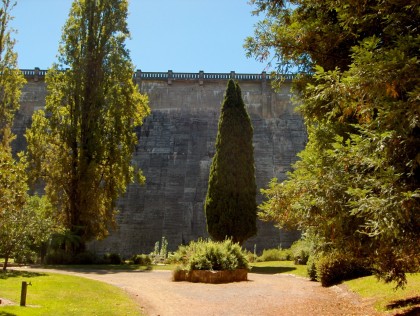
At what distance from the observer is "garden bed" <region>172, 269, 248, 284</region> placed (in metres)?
12.8

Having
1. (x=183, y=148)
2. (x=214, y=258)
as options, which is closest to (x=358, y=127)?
(x=214, y=258)

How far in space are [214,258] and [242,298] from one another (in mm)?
3579

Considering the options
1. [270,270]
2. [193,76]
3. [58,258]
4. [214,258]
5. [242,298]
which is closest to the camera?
[242,298]

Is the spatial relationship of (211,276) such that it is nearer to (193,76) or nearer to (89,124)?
(89,124)

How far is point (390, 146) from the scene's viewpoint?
500cm

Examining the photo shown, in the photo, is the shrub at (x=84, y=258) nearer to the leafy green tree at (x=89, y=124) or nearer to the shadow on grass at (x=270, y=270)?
the leafy green tree at (x=89, y=124)

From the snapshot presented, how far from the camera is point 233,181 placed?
21.4m

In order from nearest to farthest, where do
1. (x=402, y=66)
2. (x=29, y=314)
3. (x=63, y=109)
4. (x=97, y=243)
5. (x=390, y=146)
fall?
(x=402, y=66) < (x=390, y=146) < (x=29, y=314) < (x=63, y=109) < (x=97, y=243)

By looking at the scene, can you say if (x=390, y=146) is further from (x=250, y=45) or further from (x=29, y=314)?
(x=29, y=314)

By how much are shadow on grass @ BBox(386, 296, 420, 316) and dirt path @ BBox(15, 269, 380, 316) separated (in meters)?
0.38

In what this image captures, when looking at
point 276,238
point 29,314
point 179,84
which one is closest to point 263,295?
point 29,314

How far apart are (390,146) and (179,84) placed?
35.4 m

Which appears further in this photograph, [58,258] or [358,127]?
[58,258]

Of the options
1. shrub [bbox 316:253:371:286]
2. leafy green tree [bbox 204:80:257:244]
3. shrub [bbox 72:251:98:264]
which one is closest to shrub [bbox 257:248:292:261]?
leafy green tree [bbox 204:80:257:244]
